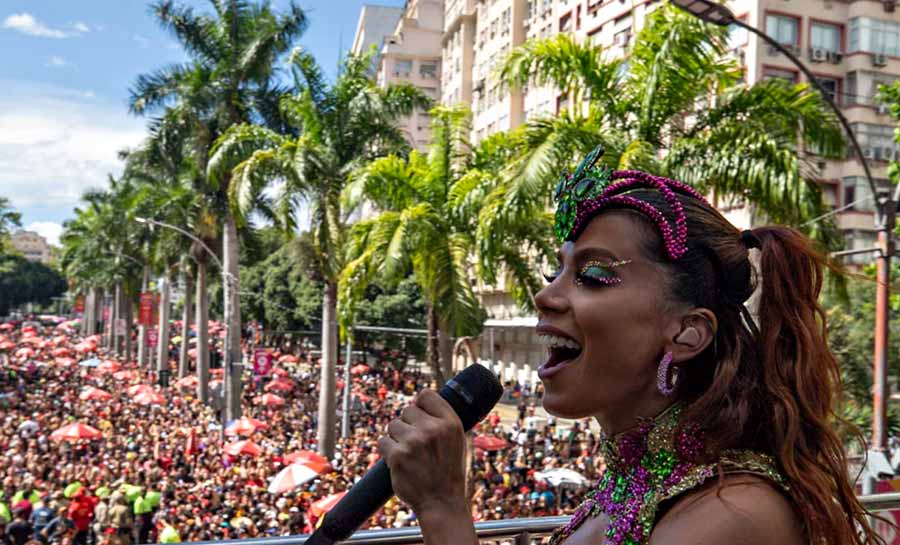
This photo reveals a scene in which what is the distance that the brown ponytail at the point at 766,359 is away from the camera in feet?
5.08

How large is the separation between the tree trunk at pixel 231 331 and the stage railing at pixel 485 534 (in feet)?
79.6

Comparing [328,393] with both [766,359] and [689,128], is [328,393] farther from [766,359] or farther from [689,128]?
[766,359]

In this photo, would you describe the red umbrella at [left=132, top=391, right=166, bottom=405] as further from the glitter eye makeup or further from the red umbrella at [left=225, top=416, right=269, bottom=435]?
the glitter eye makeup

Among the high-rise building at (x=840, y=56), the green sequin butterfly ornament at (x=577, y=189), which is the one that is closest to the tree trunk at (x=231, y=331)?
the high-rise building at (x=840, y=56)

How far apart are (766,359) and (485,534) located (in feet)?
3.92

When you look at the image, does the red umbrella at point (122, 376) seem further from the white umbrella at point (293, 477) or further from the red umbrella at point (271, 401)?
the white umbrella at point (293, 477)

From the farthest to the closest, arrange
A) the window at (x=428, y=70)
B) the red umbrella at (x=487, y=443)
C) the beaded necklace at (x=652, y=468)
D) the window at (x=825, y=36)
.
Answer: the window at (x=428, y=70), the window at (x=825, y=36), the red umbrella at (x=487, y=443), the beaded necklace at (x=652, y=468)

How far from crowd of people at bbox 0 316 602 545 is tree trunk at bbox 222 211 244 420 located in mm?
927

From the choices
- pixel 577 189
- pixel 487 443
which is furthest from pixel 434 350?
pixel 577 189

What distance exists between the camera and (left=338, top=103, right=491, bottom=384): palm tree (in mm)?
13156

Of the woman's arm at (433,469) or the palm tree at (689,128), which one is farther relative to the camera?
the palm tree at (689,128)

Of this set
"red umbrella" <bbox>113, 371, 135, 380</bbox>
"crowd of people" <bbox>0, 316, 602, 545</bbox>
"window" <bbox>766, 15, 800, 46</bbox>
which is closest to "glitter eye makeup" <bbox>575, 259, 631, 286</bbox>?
"crowd of people" <bbox>0, 316, 602, 545</bbox>

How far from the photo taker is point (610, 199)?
168cm

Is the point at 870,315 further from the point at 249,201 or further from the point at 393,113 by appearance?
the point at 249,201
